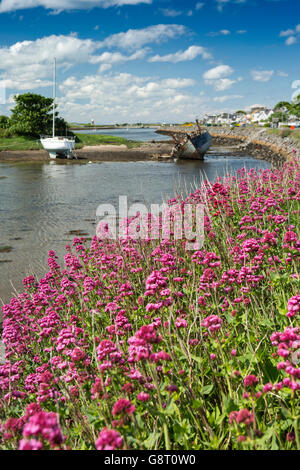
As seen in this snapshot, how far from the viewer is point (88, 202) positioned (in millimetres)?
19391

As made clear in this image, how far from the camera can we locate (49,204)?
19.0 metres

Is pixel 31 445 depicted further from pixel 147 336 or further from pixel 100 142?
pixel 100 142

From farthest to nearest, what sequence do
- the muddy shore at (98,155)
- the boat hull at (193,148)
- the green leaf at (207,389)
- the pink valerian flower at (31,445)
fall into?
the muddy shore at (98,155)
the boat hull at (193,148)
the green leaf at (207,389)
the pink valerian flower at (31,445)

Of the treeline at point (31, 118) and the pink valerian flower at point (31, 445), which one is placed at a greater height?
the treeline at point (31, 118)

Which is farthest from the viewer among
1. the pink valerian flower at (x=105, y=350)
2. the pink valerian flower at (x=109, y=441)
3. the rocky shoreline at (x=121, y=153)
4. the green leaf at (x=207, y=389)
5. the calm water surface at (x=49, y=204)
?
the rocky shoreline at (x=121, y=153)

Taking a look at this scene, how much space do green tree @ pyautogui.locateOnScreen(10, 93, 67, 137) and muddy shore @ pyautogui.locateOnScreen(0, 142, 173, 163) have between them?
8563 millimetres

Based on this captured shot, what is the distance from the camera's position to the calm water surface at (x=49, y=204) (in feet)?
31.8

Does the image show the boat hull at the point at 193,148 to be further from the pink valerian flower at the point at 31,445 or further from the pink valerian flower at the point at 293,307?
the pink valerian flower at the point at 31,445

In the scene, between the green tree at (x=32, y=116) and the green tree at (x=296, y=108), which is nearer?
the green tree at (x=32, y=116)

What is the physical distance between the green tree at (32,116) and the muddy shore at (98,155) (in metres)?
8.56

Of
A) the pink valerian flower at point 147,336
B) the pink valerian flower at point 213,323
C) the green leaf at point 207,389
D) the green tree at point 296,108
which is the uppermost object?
the green tree at point 296,108

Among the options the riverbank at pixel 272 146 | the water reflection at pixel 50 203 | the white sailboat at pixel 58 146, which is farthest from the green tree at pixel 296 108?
the water reflection at pixel 50 203

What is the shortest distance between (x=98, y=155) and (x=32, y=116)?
53.2 feet
